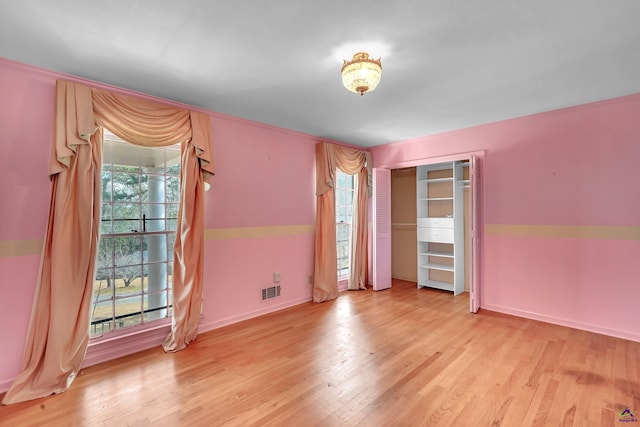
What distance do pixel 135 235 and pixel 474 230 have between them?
4094 millimetres

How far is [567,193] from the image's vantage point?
3482mm

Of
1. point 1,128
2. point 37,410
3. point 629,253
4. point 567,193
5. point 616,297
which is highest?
point 1,128

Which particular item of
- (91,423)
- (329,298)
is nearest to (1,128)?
(91,423)

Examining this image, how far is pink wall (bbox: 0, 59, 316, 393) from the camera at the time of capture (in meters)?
2.35

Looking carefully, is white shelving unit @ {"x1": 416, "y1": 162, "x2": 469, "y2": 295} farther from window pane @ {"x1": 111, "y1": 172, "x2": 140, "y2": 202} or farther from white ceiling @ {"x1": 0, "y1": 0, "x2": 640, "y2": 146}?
window pane @ {"x1": 111, "y1": 172, "x2": 140, "y2": 202}

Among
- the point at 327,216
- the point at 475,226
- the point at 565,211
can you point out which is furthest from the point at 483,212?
the point at 327,216

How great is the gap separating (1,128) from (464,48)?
3629mm

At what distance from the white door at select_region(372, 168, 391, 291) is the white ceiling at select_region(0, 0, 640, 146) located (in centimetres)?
196

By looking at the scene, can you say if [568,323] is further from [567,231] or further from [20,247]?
[20,247]

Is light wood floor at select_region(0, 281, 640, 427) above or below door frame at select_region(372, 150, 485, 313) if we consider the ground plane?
below

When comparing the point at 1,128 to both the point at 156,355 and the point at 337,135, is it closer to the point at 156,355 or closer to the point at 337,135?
the point at 156,355

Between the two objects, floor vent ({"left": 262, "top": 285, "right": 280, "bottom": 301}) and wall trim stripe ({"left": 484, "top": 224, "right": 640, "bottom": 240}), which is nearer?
wall trim stripe ({"left": 484, "top": 224, "right": 640, "bottom": 240})

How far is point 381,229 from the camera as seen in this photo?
17.0 ft

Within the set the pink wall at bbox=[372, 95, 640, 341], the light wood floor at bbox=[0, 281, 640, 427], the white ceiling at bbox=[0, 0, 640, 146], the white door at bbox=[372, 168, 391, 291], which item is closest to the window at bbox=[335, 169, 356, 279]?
the white door at bbox=[372, 168, 391, 291]
